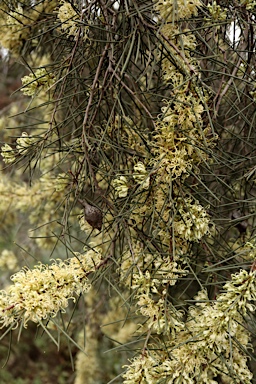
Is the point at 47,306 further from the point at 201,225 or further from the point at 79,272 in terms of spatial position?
the point at 201,225

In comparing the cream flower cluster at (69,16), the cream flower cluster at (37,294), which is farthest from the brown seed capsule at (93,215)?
the cream flower cluster at (69,16)

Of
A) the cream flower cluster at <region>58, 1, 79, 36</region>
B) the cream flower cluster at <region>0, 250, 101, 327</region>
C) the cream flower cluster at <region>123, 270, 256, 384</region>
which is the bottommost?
the cream flower cluster at <region>123, 270, 256, 384</region>

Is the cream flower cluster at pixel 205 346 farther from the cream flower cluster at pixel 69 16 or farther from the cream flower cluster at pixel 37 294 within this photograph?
the cream flower cluster at pixel 69 16

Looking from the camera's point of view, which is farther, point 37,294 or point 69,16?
point 69,16

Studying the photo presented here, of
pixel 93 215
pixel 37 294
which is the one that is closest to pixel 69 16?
pixel 93 215

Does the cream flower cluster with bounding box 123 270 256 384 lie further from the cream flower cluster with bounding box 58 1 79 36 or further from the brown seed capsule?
the cream flower cluster with bounding box 58 1 79 36

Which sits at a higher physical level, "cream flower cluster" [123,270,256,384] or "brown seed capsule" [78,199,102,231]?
"brown seed capsule" [78,199,102,231]

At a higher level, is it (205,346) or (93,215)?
(93,215)

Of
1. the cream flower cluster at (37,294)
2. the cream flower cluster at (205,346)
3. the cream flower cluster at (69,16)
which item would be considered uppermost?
the cream flower cluster at (69,16)

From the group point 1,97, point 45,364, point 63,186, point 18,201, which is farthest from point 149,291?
point 45,364

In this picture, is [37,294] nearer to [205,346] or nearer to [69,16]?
[205,346]

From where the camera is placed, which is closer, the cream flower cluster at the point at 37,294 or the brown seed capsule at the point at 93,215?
the cream flower cluster at the point at 37,294

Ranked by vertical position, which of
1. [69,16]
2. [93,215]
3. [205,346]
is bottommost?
[205,346]

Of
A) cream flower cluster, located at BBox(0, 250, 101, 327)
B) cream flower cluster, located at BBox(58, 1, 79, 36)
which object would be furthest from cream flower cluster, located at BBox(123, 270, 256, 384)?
cream flower cluster, located at BBox(58, 1, 79, 36)
